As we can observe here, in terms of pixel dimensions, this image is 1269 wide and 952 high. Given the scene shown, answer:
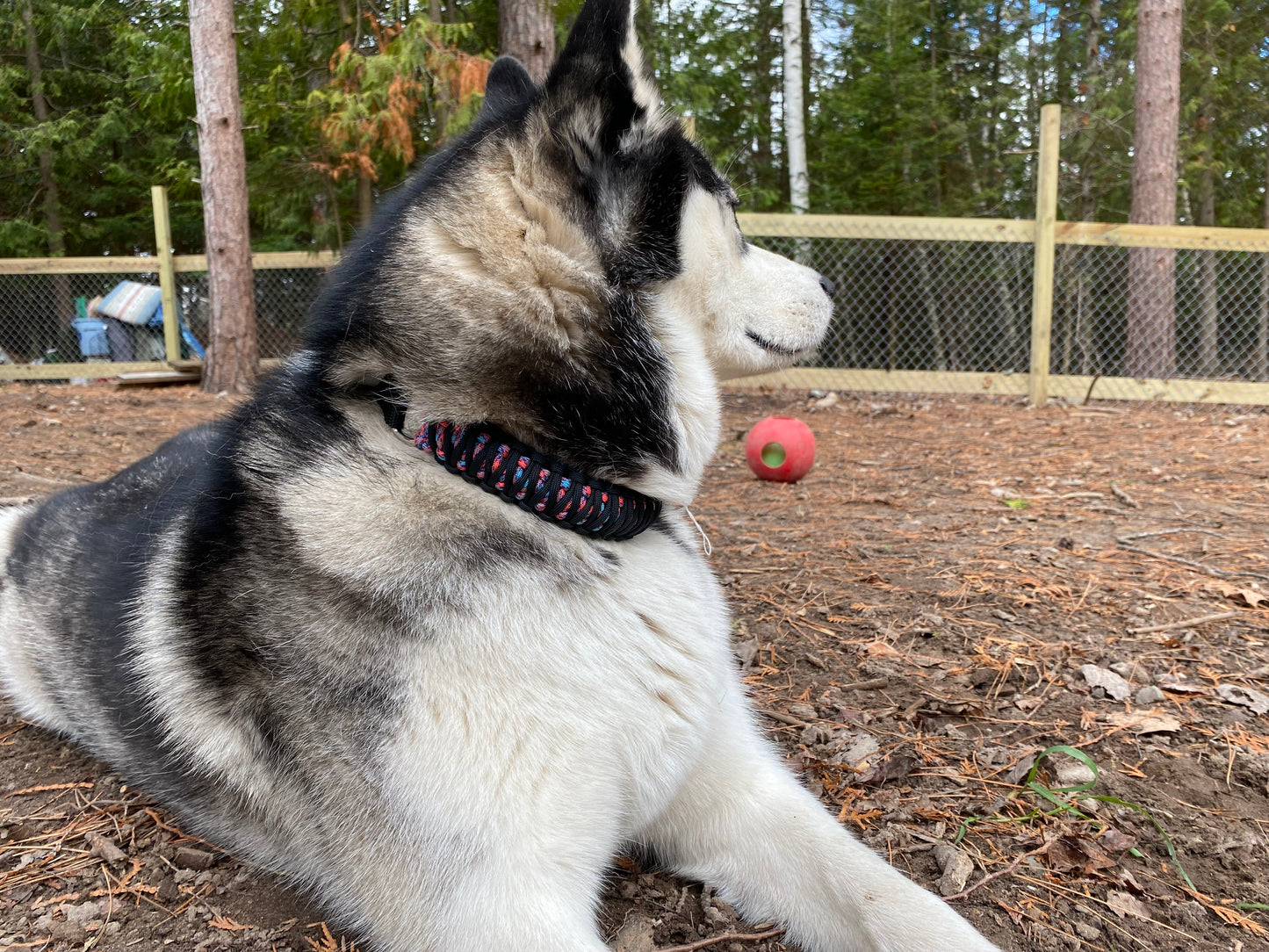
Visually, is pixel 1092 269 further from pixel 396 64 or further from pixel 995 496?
pixel 396 64

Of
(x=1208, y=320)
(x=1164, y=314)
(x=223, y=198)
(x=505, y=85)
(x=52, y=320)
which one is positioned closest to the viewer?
(x=505, y=85)

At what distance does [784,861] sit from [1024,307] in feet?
28.2

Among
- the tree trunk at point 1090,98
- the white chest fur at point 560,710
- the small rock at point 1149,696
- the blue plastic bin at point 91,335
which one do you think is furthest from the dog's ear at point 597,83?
the tree trunk at point 1090,98

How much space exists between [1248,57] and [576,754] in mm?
21080

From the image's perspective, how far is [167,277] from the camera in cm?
1016

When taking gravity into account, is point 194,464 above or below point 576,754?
above

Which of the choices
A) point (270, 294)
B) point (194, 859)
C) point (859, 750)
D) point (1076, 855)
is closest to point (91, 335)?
point (270, 294)

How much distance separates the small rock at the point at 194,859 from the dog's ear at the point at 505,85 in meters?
1.74

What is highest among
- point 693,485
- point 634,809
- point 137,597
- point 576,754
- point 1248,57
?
point 1248,57

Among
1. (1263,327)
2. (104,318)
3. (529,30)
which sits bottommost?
(1263,327)

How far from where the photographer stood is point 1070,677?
254cm

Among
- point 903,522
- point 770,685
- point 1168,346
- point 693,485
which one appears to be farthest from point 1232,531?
point 1168,346

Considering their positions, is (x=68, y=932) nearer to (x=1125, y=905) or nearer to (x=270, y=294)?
(x=1125, y=905)

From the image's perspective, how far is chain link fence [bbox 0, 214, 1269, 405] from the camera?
8367 mm
